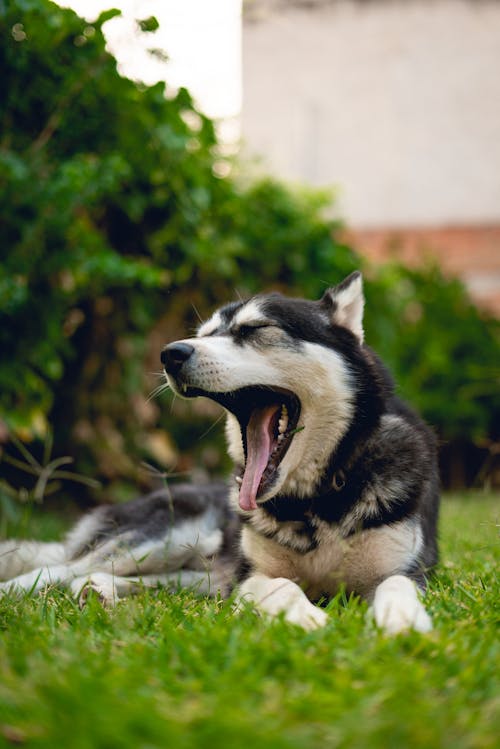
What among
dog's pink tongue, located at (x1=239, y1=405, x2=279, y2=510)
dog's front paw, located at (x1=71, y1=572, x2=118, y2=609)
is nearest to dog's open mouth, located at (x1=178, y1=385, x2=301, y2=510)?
dog's pink tongue, located at (x1=239, y1=405, x2=279, y2=510)

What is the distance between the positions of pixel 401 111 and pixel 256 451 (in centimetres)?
1364

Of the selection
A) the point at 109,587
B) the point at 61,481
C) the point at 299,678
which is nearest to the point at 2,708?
the point at 299,678

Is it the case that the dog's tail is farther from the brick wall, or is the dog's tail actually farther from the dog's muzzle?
the brick wall

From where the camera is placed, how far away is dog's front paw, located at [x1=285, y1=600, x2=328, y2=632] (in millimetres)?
1996

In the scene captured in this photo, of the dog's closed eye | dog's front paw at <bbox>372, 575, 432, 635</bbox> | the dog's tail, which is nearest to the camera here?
dog's front paw at <bbox>372, 575, 432, 635</bbox>

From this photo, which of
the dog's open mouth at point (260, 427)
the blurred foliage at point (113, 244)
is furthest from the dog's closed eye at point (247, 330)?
the blurred foliage at point (113, 244)

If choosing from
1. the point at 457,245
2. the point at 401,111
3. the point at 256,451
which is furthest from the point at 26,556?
the point at 401,111

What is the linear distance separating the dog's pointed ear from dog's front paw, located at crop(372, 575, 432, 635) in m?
1.24

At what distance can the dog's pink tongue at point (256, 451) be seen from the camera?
Answer: 2855 millimetres

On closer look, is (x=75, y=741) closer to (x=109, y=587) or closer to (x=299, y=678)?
(x=299, y=678)

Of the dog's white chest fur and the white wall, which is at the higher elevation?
the white wall

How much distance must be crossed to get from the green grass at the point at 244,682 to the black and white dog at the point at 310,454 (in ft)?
1.57

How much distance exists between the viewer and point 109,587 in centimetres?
301

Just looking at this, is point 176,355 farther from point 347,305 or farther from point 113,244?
point 113,244
